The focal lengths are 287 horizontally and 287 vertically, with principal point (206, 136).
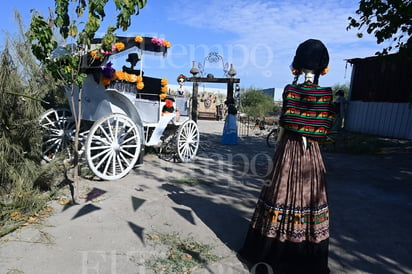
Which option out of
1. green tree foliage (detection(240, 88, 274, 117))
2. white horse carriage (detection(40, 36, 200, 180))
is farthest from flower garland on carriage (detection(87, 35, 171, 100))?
green tree foliage (detection(240, 88, 274, 117))

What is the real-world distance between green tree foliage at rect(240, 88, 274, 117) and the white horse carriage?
1546 cm

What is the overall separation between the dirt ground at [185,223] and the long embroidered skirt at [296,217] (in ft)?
1.02

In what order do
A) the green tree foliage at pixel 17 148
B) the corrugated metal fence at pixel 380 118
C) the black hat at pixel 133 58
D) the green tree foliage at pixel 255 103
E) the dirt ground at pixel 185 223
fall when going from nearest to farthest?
the dirt ground at pixel 185 223, the green tree foliage at pixel 17 148, the black hat at pixel 133 58, the corrugated metal fence at pixel 380 118, the green tree foliage at pixel 255 103

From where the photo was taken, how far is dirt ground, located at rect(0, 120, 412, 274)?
253 centimetres

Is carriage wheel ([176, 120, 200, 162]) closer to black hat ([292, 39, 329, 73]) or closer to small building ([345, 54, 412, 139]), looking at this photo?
black hat ([292, 39, 329, 73])

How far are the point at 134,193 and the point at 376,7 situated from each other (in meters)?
Answer: 6.69

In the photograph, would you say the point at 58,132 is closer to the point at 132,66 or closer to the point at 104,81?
the point at 104,81

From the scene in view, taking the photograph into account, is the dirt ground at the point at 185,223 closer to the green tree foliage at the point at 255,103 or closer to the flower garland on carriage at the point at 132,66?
the flower garland on carriage at the point at 132,66

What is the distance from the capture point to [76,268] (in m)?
2.35

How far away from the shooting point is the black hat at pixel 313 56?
7.90 ft

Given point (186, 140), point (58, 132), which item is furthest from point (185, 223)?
point (186, 140)

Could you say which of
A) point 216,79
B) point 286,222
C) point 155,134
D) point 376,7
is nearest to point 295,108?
point 286,222

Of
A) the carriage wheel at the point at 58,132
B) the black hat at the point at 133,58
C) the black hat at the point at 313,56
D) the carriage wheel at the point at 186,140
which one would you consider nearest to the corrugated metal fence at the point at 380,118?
the carriage wheel at the point at 186,140

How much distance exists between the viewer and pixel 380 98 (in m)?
12.2
